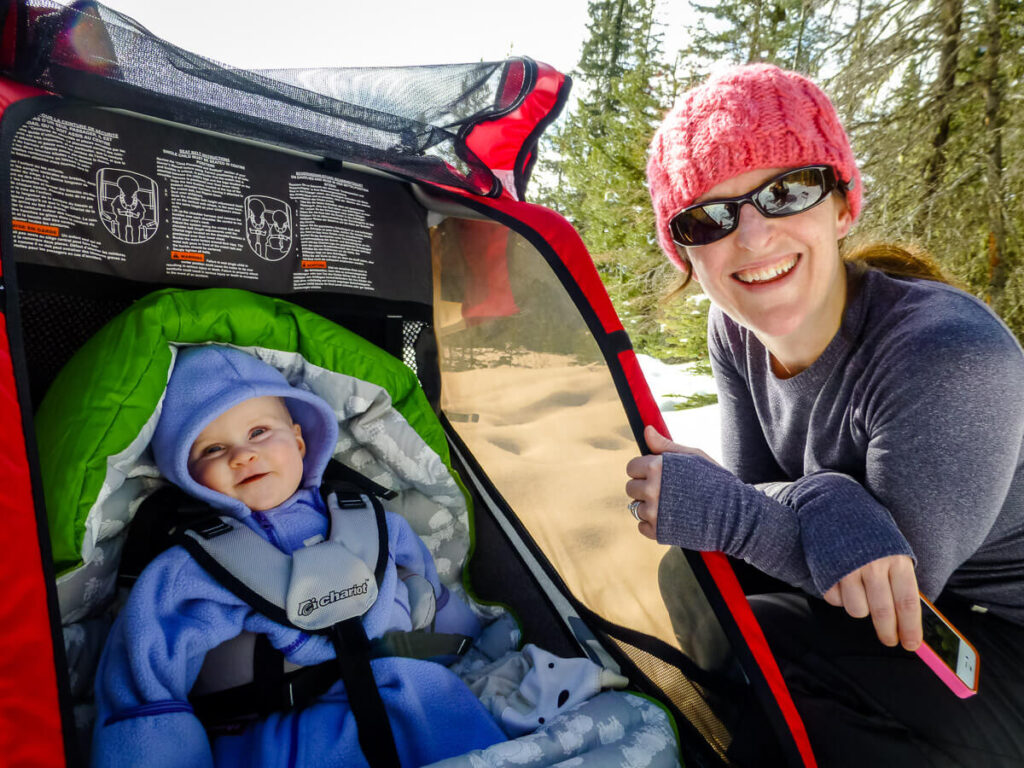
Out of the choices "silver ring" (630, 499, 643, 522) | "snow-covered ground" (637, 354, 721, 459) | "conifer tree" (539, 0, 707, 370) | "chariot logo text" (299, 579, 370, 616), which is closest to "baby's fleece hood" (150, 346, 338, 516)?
"chariot logo text" (299, 579, 370, 616)

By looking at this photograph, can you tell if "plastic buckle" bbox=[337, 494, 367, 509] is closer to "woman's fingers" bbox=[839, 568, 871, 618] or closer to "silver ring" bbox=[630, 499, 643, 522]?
"silver ring" bbox=[630, 499, 643, 522]

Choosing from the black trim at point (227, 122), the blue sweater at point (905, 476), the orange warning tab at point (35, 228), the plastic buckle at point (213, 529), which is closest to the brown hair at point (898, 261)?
the blue sweater at point (905, 476)

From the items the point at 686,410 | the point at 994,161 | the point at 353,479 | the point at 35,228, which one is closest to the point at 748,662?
the point at 353,479

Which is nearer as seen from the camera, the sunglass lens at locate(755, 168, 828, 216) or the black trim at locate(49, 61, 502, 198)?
the black trim at locate(49, 61, 502, 198)

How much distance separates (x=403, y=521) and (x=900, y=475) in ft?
3.95

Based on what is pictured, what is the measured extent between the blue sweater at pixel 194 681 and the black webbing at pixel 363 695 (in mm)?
25

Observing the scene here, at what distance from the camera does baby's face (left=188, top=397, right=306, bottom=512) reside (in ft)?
4.99

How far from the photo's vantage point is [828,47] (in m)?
4.91

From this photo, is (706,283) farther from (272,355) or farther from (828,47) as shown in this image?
(828,47)

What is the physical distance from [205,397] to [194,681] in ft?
2.03

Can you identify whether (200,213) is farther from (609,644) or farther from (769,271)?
(609,644)

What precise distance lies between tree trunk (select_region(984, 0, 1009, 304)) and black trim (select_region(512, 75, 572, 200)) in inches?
142

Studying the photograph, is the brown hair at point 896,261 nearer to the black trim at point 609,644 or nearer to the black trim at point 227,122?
the black trim at point 227,122

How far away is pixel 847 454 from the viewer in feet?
4.77
